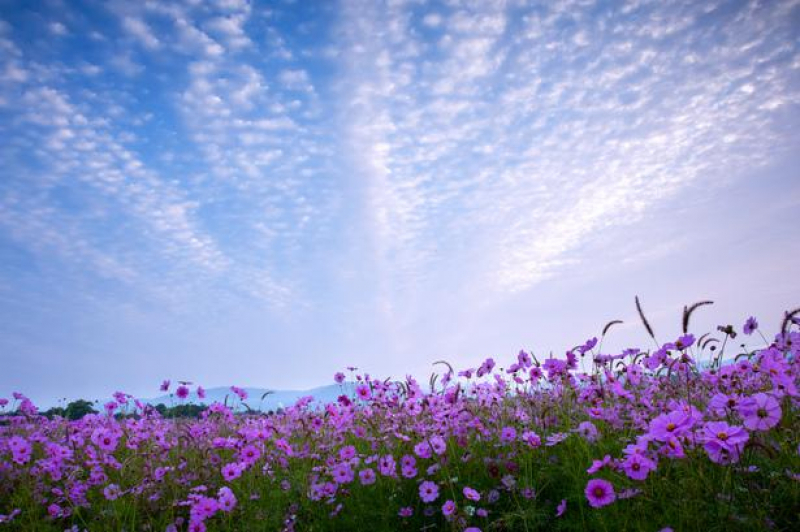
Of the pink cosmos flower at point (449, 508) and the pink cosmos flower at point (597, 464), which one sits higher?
the pink cosmos flower at point (597, 464)

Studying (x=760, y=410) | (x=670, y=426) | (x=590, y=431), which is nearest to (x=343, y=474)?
(x=590, y=431)

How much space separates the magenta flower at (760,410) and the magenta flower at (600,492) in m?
0.90

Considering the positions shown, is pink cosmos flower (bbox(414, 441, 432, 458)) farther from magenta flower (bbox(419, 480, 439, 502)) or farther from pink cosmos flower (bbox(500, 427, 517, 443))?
pink cosmos flower (bbox(500, 427, 517, 443))

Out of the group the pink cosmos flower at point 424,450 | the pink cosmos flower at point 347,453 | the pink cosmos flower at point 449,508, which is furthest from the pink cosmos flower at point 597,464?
the pink cosmos flower at point 347,453

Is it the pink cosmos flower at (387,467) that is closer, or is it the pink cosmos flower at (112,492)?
the pink cosmos flower at (387,467)

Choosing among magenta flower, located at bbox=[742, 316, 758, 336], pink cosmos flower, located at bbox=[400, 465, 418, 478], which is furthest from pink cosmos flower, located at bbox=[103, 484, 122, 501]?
magenta flower, located at bbox=[742, 316, 758, 336]

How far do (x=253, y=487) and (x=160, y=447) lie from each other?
6.25ft

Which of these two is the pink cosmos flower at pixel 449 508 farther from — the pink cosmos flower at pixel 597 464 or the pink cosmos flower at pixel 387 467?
the pink cosmos flower at pixel 597 464

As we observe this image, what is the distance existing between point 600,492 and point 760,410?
42.5 inches

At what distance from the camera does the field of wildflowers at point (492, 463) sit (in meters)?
3.38

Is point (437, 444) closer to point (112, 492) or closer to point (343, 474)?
point (343, 474)

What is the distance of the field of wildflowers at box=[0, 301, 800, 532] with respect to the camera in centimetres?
338

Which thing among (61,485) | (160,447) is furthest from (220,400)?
(61,485)

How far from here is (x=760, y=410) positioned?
9.79 ft
